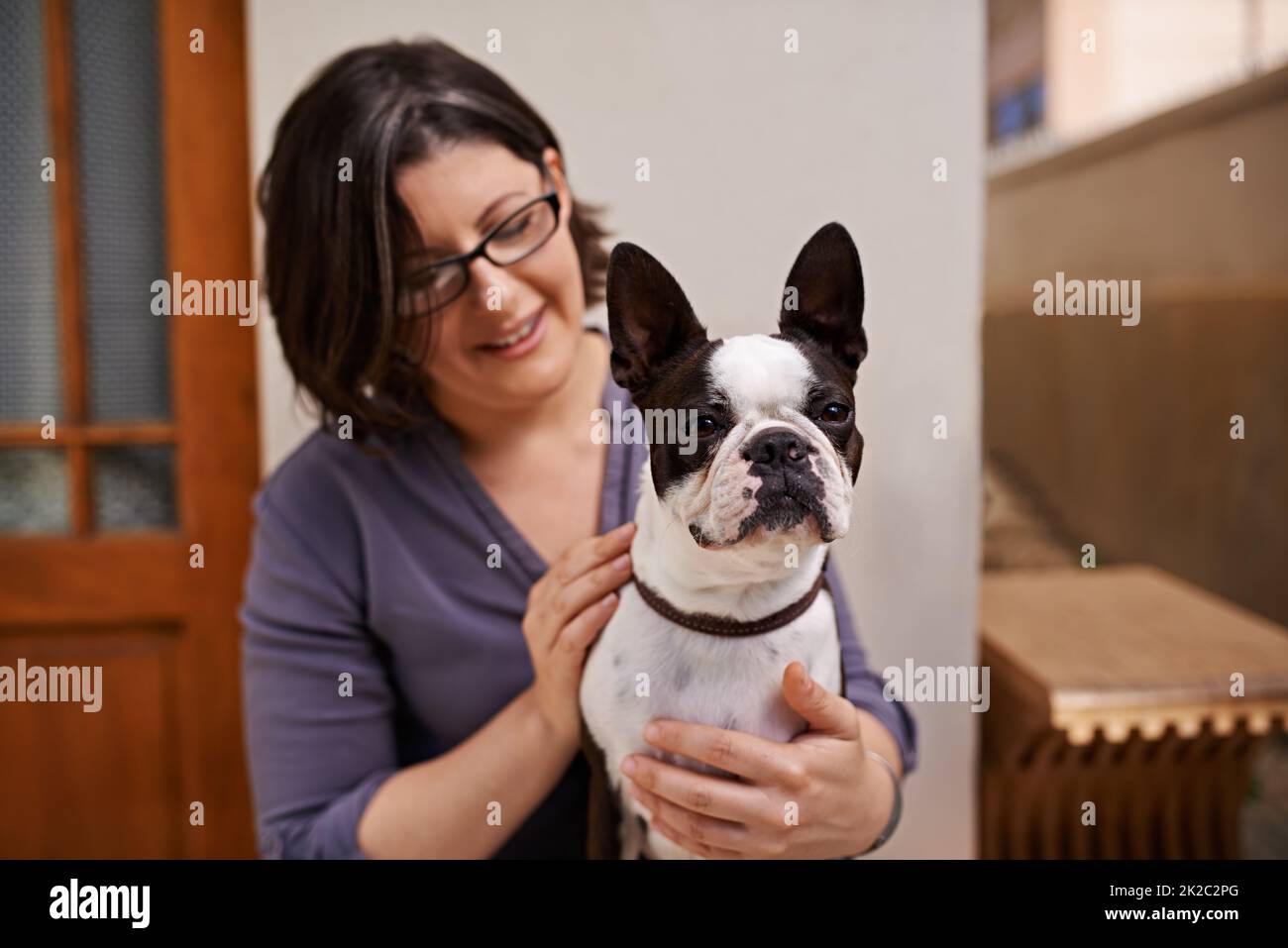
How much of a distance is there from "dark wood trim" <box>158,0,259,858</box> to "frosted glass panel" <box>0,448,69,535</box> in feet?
0.45

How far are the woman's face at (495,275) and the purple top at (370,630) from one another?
0.17 metres

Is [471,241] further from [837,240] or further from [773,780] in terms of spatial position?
[773,780]

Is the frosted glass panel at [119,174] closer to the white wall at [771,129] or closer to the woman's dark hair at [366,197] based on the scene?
the white wall at [771,129]

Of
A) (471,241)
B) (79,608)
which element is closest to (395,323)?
(471,241)

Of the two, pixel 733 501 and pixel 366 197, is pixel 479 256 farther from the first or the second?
pixel 733 501

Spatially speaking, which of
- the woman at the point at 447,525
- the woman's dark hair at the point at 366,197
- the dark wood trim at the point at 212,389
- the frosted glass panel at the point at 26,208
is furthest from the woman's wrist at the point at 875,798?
the frosted glass panel at the point at 26,208

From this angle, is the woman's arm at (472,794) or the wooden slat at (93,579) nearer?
the woman's arm at (472,794)

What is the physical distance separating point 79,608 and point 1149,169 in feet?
5.71

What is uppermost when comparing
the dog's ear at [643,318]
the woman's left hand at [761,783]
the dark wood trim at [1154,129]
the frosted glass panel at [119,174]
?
the dark wood trim at [1154,129]

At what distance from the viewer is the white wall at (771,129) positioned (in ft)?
2.28

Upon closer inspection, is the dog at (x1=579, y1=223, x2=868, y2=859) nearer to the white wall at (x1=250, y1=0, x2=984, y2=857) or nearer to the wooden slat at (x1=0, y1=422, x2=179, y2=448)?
the white wall at (x1=250, y1=0, x2=984, y2=857)

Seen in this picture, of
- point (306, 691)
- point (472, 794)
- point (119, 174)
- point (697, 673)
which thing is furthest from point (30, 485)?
point (697, 673)

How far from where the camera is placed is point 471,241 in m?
0.62

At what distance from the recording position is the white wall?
2.28ft
